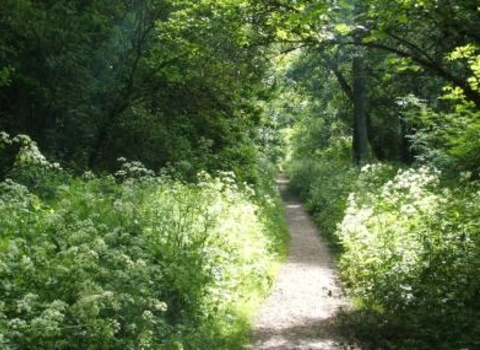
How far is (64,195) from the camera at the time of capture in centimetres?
791

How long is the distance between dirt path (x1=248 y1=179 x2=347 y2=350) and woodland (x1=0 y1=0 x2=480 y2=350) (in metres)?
0.31

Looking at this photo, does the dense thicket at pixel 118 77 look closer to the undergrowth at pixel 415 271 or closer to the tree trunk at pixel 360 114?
the undergrowth at pixel 415 271

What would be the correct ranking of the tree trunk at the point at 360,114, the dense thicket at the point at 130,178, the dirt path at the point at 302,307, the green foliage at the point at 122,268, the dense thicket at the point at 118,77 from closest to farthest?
1. the green foliage at the point at 122,268
2. the dense thicket at the point at 130,178
3. the dirt path at the point at 302,307
4. the dense thicket at the point at 118,77
5. the tree trunk at the point at 360,114

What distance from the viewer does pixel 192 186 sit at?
10.3 metres

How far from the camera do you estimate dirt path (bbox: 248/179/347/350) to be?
292 inches

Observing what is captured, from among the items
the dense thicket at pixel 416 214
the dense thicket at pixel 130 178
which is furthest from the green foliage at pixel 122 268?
the dense thicket at pixel 416 214

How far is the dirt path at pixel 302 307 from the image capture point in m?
7.43

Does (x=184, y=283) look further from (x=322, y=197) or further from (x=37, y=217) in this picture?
(x=322, y=197)

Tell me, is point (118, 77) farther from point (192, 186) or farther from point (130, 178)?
point (130, 178)

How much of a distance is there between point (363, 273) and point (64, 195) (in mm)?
5127

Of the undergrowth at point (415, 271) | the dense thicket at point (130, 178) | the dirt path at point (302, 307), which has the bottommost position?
the dirt path at point (302, 307)

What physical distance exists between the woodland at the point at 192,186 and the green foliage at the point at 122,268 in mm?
27

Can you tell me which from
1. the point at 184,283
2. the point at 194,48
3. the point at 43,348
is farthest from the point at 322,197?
the point at 43,348

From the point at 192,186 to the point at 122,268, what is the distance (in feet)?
15.8
